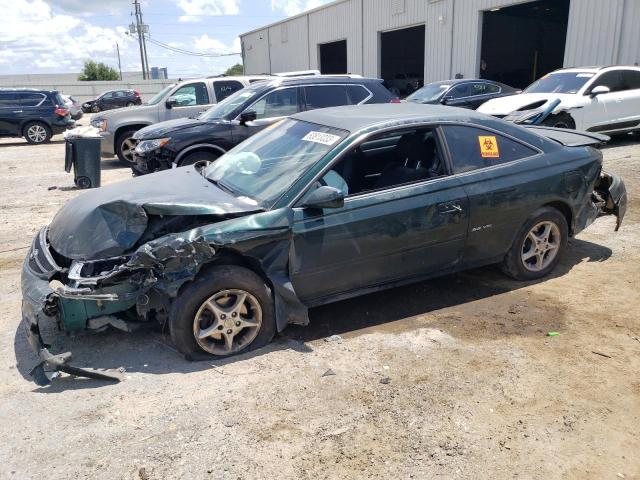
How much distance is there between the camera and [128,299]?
3.47 metres

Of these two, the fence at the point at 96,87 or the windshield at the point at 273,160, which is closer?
the windshield at the point at 273,160

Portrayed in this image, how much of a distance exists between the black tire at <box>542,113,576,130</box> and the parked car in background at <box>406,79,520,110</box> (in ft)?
12.2

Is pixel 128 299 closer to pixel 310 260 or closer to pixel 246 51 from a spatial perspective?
pixel 310 260

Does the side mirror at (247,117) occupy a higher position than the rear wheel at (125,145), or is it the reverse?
the side mirror at (247,117)

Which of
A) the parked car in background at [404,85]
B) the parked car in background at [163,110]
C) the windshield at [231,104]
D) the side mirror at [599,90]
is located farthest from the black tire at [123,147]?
the parked car in background at [404,85]

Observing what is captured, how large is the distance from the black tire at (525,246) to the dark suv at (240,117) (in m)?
4.59

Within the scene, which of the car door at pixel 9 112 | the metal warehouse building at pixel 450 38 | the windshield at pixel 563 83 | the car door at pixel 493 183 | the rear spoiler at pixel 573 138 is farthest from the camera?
the car door at pixel 9 112

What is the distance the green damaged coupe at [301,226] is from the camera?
3.49 metres

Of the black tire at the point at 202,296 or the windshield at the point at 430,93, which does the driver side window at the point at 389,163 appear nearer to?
the black tire at the point at 202,296

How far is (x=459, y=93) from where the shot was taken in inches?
573

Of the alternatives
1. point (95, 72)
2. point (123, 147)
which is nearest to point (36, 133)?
point (123, 147)

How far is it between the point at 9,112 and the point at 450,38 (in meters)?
15.7

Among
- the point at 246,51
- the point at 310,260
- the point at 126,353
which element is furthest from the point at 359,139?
the point at 246,51

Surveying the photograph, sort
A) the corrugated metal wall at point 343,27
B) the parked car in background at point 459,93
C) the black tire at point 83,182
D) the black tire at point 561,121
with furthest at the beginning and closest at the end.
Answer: the corrugated metal wall at point 343,27 < the parked car in background at point 459,93 < the black tire at point 561,121 < the black tire at point 83,182
